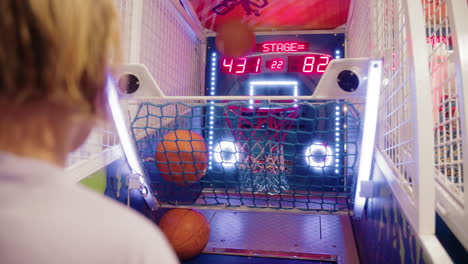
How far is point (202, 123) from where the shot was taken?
3.16 meters

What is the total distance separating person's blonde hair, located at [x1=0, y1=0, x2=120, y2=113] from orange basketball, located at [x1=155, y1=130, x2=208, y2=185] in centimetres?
130

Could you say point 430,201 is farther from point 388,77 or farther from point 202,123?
point 202,123

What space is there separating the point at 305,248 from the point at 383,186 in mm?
865

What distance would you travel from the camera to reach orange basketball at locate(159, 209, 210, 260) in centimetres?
171

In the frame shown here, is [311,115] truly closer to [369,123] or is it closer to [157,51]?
Result: [157,51]

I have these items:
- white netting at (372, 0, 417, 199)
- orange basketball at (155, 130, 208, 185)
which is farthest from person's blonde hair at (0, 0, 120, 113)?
orange basketball at (155, 130, 208, 185)

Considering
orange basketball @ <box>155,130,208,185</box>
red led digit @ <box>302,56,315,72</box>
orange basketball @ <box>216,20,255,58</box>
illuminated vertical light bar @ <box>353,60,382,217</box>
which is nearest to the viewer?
illuminated vertical light bar @ <box>353,60,382,217</box>

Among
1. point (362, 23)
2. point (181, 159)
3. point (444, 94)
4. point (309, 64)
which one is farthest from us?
point (309, 64)

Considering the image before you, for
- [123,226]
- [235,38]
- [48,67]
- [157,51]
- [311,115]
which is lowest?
[123,226]

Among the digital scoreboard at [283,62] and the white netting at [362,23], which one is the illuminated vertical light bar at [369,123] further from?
the digital scoreboard at [283,62]

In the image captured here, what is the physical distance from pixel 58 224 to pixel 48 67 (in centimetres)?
14

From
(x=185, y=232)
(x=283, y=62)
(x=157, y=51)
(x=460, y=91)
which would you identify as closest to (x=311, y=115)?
(x=283, y=62)

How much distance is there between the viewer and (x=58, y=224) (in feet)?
0.88

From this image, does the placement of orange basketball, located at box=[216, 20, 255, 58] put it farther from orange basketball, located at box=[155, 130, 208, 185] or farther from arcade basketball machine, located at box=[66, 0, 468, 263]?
orange basketball, located at box=[155, 130, 208, 185]
